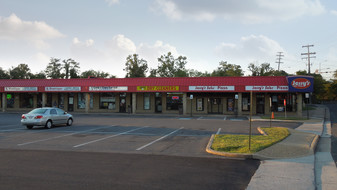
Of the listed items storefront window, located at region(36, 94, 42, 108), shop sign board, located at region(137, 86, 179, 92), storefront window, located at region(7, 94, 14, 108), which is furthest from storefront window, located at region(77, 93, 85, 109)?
storefront window, located at region(7, 94, 14, 108)

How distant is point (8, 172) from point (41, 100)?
35022 mm

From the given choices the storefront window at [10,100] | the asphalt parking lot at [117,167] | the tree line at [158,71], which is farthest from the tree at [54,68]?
the asphalt parking lot at [117,167]

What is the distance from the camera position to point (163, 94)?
34.5m

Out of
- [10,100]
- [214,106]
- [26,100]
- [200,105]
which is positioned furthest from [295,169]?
[10,100]

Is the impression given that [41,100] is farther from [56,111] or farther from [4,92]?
[56,111]

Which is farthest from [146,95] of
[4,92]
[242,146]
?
[242,146]

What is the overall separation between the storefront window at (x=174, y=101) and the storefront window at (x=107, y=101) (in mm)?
7503

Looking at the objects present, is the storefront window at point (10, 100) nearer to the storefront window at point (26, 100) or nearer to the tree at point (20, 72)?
the storefront window at point (26, 100)

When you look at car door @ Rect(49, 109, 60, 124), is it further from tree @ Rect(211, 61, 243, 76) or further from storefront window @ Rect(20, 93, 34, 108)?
tree @ Rect(211, 61, 243, 76)

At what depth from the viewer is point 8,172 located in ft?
22.7

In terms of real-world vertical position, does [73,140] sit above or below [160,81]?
below

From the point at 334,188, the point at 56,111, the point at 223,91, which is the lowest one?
the point at 334,188

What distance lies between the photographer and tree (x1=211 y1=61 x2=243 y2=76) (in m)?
76.8

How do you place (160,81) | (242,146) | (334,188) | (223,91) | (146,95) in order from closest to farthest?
(334,188) → (242,146) → (223,91) → (160,81) → (146,95)
